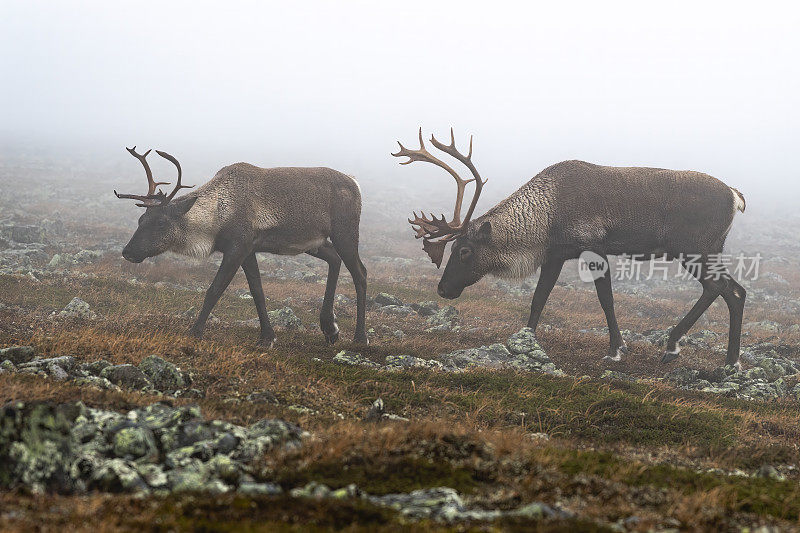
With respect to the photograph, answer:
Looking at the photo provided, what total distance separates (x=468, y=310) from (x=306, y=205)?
7.43 meters

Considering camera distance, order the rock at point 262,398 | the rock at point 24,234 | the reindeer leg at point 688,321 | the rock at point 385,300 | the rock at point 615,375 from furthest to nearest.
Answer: the rock at point 24,234 → the rock at point 385,300 → the reindeer leg at point 688,321 → the rock at point 615,375 → the rock at point 262,398

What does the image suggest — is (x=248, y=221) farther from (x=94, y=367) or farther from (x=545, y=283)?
A: (x=545, y=283)

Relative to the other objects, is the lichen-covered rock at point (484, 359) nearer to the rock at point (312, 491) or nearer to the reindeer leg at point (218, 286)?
the reindeer leg at point (218, 286)

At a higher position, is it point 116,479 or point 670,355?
point 116,479

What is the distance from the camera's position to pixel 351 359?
32.8 ft

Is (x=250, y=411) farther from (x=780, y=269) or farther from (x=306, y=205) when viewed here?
(x=780, y=269)

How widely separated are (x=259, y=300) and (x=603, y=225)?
728 centimetres

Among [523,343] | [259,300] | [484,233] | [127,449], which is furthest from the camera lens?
[523,343]

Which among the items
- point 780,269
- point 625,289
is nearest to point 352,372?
point 625,289

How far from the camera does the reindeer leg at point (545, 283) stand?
40.5 feet

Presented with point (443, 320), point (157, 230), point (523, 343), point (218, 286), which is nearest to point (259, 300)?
point (218, 286)

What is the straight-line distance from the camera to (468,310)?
693 inches

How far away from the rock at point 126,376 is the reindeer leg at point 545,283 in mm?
8215

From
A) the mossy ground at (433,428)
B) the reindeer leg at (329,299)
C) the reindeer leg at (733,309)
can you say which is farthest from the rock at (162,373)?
the reindeer leg at (733,309)
